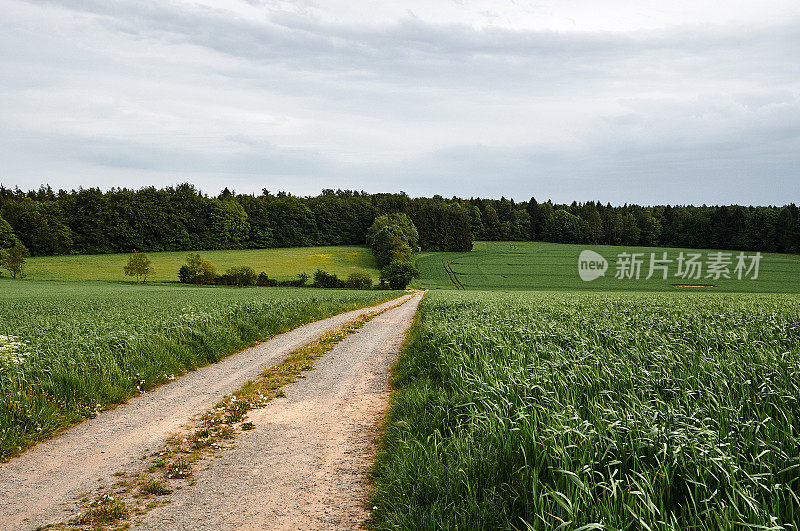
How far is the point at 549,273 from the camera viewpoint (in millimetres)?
86875

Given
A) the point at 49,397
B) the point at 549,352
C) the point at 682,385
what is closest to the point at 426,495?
the point at 682,385

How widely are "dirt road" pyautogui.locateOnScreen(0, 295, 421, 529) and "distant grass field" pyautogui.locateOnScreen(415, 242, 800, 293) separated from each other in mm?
65937

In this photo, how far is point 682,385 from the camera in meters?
5.63

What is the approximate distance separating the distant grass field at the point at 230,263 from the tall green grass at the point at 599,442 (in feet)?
242

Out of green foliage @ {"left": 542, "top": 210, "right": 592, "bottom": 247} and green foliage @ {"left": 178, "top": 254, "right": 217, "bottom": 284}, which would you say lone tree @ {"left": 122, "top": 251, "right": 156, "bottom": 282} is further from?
green foliage @ {"left": 542, "top": 210, "right": 592, "bottom": 247}

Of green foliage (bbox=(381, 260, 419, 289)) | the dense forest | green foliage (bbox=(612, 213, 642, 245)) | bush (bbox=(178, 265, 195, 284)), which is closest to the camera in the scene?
bush (bbox=(178, 265, 195, 284))

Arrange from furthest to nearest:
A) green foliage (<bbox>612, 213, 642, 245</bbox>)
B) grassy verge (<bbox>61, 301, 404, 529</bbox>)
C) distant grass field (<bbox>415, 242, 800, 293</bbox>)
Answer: green foliage (<bbox>612, 213, 642, 245</bbox>)
distant grass field (<bbox>415, 242, 800, 293</bbox>)
grassy verge (<bbox>61, 301, 404, 529</bbox>)

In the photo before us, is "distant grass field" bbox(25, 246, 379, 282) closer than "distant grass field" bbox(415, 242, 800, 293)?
No

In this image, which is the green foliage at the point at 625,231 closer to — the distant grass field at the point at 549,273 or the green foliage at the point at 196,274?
the distant grass field at the point at 549,273

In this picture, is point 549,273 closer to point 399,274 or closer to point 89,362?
point 399,274

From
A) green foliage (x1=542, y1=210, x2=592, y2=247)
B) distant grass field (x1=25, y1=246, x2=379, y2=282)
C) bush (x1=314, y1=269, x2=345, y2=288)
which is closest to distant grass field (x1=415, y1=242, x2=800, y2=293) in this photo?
bush (x1=314, y1=269, x2=345, y2=288)

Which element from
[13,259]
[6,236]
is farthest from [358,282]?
[6,236]

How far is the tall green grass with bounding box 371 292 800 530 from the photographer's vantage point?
311 centimetres

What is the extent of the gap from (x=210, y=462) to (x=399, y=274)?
7217 cm
